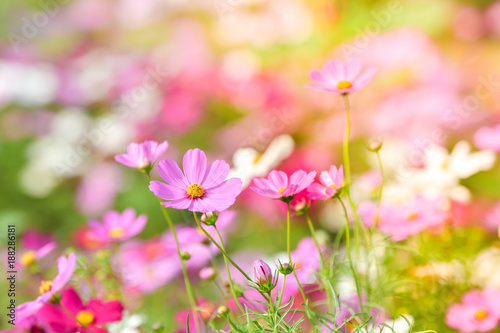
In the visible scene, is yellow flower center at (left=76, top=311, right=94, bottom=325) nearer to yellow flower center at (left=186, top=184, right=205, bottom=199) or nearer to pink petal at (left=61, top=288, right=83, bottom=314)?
pink petal at (left=61, top=288, right=83, bottom=314)

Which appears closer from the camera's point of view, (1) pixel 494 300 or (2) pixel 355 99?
(1) pixel 494 300

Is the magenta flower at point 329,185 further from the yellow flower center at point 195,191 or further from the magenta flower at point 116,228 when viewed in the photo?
the magenta flower at point 116,228

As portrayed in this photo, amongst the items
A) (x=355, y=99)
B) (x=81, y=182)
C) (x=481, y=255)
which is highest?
(x=355, y=99)

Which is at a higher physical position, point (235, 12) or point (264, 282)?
point (235, 12)

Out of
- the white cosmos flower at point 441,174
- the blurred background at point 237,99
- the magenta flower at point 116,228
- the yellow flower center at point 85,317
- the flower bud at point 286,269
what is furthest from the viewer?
the blurred background at point 237,99

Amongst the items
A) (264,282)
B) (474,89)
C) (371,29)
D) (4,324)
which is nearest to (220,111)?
(371,29)

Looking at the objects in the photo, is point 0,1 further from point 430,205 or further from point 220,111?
point 430,205

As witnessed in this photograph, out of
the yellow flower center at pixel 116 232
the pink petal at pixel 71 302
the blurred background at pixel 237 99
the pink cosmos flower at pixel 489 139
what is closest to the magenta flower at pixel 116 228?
the yellow flower center at pixel 116 232
